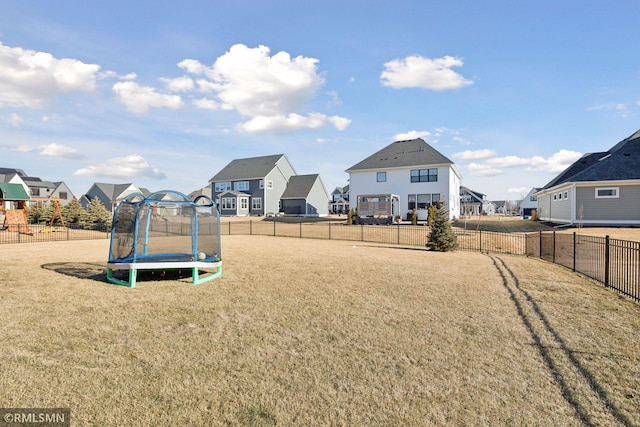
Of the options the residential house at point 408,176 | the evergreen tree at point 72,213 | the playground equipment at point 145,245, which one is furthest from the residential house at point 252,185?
the playground equipment at point 145,245

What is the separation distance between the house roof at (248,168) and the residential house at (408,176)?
19308mm

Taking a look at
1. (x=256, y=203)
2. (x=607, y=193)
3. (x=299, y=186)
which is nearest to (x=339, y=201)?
(x=299, y=186)

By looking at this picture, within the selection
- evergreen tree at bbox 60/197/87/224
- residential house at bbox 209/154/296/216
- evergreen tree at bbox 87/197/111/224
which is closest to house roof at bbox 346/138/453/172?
residential house at bbox 209/154/296/216

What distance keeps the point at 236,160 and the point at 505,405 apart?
58.6 meters

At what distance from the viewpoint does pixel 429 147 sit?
3612cm

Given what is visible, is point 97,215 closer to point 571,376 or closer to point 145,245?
point 145,245

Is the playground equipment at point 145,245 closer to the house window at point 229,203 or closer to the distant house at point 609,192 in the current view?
the distant house at point 609,192

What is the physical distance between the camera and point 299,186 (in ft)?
182

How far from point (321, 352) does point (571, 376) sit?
3088mm

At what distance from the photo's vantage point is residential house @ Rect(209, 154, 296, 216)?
51938 millimetres

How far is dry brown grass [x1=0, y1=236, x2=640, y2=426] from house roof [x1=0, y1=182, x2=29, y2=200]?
78.3 ft

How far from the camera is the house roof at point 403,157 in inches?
1364

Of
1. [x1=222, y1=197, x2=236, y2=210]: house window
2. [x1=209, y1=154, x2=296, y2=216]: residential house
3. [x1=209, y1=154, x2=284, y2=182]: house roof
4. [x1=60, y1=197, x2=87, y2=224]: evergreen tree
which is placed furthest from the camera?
[x1=209, y1=154, x2=284, y2=182]: house roof

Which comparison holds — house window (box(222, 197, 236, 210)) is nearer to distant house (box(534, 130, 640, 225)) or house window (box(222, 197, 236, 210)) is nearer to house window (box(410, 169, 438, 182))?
house window (box(410, 169, 438, 182))
